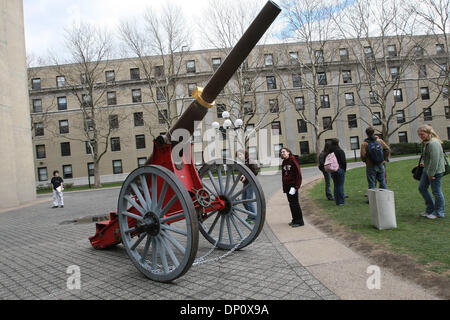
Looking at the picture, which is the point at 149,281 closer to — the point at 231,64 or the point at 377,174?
the point at 231,64

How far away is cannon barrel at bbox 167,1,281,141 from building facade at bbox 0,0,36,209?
611 inches

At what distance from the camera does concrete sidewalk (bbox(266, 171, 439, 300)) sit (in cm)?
313

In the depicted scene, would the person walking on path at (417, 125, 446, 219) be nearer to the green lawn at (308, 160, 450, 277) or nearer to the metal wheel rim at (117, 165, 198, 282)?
the green lawn at (308, 160, 450, 277)

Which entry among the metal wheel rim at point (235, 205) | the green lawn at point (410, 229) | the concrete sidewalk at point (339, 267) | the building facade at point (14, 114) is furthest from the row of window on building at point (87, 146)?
the metal wheel rim at point (235, 205)

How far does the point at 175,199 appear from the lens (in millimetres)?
3809

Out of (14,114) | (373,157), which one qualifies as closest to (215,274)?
(373,157)

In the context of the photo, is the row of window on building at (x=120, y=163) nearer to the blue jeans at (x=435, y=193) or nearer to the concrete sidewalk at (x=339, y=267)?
the blue jeans at (x=435, y=193)

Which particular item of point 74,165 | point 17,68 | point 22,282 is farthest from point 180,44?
point 22,282

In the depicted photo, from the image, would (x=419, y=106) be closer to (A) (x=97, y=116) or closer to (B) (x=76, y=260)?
(A) (x=97, y=116)

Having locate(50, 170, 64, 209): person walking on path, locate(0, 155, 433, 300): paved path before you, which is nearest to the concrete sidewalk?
locate(0, 155, 433, 300): paved path

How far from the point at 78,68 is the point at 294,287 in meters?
34.8

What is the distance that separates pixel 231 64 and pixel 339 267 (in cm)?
286

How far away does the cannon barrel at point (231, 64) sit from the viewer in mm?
3517
